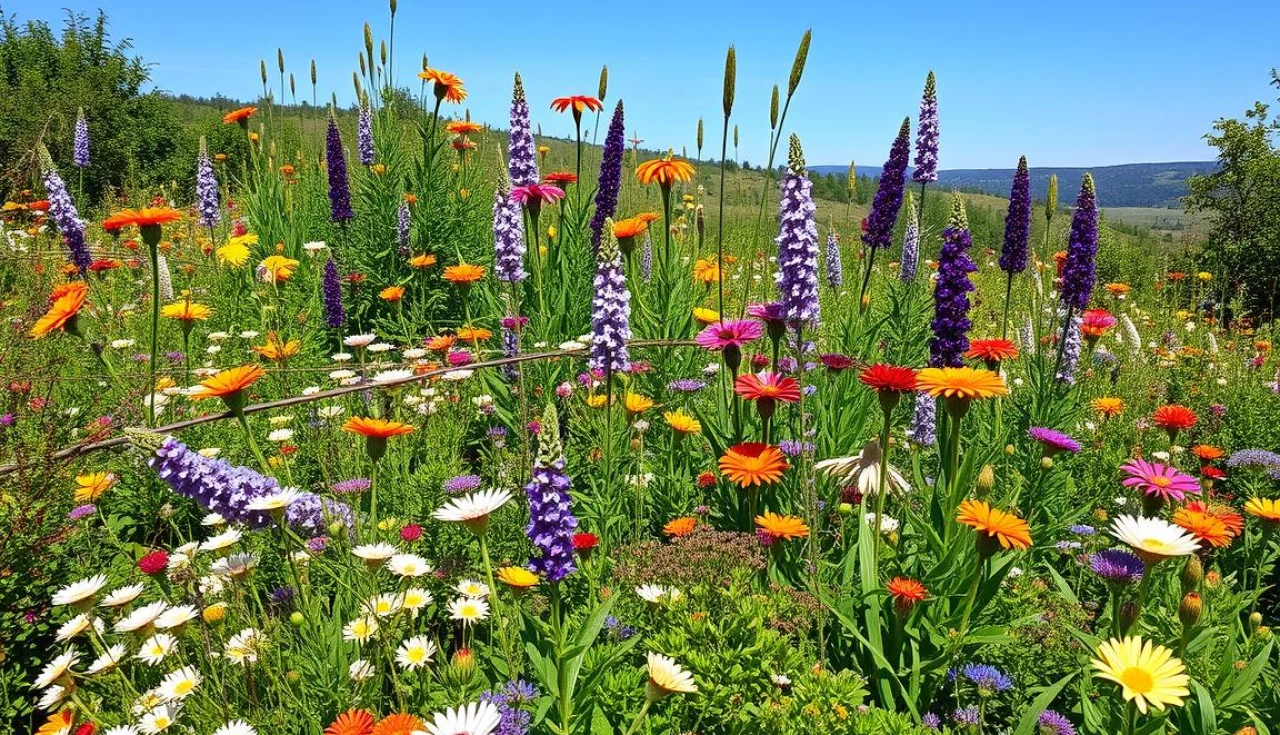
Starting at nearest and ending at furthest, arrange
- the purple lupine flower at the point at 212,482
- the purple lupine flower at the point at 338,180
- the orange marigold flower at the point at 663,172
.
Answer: the purple lupine flower at the point at 212,482, the orange marigold flower at the point at 663,172, the purple lupine flower at the point at 338,180

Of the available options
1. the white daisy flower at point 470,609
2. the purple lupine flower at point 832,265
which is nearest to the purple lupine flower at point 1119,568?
the white daisy flower at point 470,609

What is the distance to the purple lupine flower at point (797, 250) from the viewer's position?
2.08 m

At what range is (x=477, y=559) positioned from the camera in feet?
7.90

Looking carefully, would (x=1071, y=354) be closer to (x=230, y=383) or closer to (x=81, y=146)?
(x=230, y=383)

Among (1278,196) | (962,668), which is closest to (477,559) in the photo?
(962,668)

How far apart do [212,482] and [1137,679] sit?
6.81 ft

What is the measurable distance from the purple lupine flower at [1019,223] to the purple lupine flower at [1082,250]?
0.74ft

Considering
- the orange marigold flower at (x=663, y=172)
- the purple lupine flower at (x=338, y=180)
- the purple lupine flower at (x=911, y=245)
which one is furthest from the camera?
the purple lupine flower at (x=338, y=180)

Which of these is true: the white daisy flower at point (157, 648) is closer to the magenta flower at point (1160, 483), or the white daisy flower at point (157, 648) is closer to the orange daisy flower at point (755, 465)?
the orange daisy flower at point (755, 465)

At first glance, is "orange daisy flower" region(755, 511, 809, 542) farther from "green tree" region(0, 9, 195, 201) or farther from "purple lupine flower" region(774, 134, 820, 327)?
"green tree" region(0, 9, 195, 201)

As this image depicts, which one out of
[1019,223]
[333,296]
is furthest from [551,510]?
[333,296]

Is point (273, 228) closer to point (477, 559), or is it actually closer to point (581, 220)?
point (581, 220)

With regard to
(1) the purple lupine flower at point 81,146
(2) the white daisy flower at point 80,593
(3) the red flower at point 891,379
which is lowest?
(2) the white daisy flower at point 80,593

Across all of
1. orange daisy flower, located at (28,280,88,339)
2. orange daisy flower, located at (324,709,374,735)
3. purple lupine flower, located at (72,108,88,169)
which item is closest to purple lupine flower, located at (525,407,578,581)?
orange daisy flower, located at (324,709,374,735)
